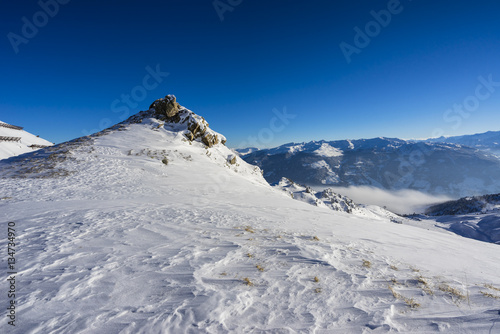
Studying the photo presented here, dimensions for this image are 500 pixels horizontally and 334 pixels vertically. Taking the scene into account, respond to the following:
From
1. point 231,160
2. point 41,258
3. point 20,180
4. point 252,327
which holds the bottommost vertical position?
point 252,327

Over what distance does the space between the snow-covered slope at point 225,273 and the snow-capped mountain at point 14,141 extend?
44548 millimetres

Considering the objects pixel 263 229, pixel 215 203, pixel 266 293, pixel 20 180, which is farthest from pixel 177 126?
pixel 266 293

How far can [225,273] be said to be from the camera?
5711mm

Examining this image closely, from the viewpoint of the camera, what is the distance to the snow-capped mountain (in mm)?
41438

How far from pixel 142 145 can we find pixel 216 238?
26.3m

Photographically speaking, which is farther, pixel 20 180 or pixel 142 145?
pixel 142 145

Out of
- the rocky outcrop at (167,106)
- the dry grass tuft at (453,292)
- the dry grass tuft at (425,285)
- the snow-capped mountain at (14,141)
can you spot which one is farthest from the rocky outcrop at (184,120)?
the dry grass tuft at (453,292)

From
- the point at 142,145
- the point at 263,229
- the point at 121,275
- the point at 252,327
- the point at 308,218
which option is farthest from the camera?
the point at 142,145

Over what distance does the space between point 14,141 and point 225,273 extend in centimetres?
6985

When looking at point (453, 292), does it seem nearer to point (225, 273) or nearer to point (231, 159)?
point (225, 273)

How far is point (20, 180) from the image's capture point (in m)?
16.2

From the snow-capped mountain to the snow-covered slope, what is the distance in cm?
4455

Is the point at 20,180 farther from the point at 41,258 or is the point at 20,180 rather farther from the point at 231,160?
the point at 231,160

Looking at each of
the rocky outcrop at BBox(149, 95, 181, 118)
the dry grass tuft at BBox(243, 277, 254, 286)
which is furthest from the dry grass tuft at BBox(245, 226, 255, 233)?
the rocky outcrop at BBox(149, 95, 181, 118)
